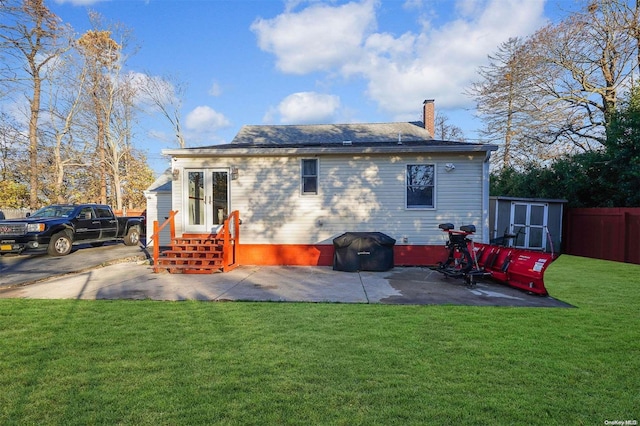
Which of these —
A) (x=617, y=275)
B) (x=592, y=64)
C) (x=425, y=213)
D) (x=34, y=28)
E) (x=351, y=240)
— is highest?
(x=34, y=28)

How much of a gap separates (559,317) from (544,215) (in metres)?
10.1

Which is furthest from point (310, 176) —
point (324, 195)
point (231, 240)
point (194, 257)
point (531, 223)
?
point (531, 223)

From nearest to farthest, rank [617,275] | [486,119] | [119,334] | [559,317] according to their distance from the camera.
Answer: [119,334]
[559,317]
[617,275]
[486,119]

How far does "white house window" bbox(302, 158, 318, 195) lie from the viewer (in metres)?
10.4

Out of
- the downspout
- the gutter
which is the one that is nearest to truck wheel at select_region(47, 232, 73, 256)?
the gutter

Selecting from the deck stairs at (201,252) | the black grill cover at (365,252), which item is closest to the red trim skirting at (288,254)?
the deck stairs at (201,252)

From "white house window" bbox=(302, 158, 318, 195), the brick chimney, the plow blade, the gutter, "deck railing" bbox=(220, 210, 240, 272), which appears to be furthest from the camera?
the brick chimney

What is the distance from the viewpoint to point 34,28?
18.9m

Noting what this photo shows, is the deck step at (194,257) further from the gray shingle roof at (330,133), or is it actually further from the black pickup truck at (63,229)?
the gray shingle roof at (330,133)

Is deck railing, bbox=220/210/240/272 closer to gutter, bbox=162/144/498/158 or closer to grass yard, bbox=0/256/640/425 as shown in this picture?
gutter, bbox=162/144/498/158

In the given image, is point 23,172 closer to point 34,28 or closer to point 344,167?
point 34,28

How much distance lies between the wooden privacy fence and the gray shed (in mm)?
868

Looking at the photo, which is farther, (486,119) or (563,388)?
(486,119)

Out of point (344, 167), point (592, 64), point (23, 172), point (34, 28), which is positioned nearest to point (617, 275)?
point (344, 167)
